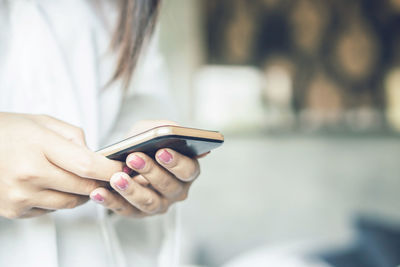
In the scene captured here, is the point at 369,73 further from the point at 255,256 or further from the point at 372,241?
the point at 255,256

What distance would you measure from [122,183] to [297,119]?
76.7 inches

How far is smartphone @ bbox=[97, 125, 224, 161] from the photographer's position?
38 cm

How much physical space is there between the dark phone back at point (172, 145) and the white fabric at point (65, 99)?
161mm

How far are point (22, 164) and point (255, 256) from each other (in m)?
1.28

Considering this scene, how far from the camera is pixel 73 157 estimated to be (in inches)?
15.1

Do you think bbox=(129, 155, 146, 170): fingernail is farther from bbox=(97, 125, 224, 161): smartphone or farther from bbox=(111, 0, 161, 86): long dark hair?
bbox=(111, 0, 161, 86): long dark hair

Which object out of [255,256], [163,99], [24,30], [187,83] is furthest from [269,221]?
[24,30]

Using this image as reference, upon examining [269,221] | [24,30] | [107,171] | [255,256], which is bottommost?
[269,221]

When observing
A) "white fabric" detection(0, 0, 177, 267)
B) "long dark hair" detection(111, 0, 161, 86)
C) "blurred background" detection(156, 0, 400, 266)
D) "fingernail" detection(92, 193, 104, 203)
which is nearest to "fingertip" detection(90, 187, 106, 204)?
"fingernail" detection(92, 193, 104, 203)

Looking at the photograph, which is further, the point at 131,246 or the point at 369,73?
the point at 369,73

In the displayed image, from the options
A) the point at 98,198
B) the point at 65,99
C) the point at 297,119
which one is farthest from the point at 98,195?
the point at 297,119

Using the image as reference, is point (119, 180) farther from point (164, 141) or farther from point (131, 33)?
point (131, 33)

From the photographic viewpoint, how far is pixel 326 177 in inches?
89.2

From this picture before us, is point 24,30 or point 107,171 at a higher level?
point 24,30
